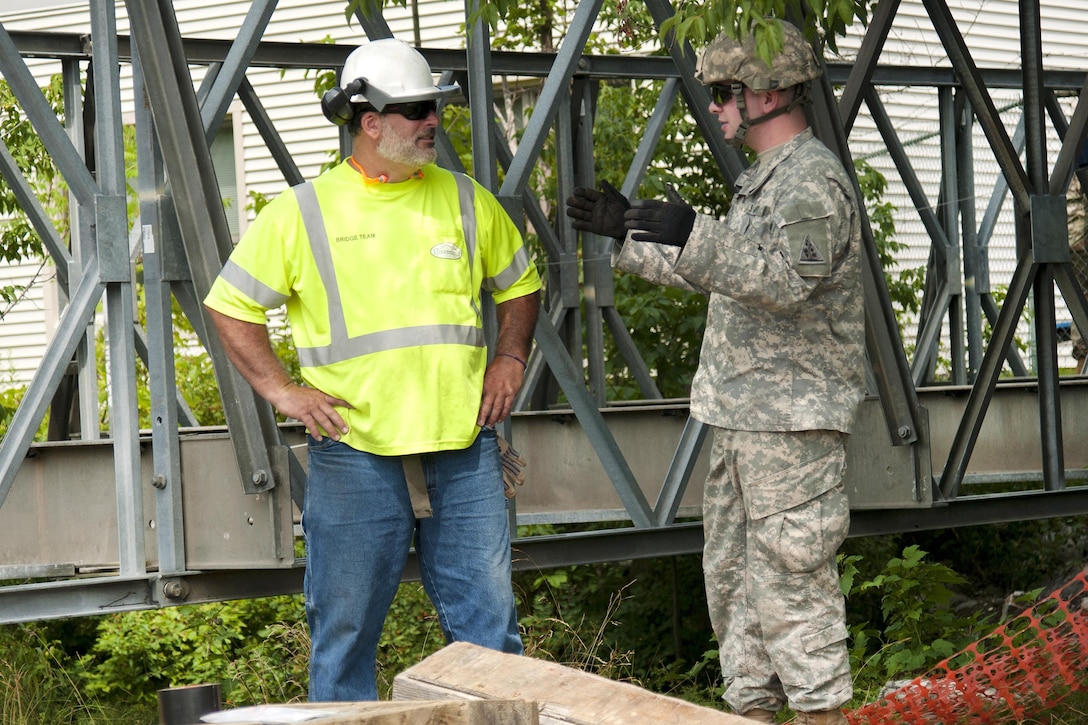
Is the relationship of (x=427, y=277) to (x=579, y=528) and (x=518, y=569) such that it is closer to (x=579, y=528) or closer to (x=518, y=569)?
(x=518, y=569)

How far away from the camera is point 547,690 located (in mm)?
2566

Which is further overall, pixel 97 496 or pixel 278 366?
pixel 97 496

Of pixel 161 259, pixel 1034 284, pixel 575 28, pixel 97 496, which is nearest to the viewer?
pixel 161 259

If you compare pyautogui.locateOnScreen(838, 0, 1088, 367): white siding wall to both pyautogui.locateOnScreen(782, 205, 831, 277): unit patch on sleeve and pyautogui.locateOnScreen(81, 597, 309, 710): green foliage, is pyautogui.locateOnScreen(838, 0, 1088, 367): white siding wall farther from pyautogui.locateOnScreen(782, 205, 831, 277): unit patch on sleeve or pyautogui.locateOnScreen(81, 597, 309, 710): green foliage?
pyautogui.locateOnScreen(782, 205, 831, 277): unit patch on sleeve

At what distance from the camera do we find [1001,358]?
573cm

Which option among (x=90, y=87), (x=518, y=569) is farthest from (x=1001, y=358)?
(x=90, y=87)

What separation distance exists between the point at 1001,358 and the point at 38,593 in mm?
3859

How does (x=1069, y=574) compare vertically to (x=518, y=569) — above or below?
below

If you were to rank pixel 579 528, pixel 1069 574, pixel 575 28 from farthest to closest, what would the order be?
pixel 579 528 < pixel 1069 574 < pixel 575 28

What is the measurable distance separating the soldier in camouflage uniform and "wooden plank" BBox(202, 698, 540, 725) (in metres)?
1.78

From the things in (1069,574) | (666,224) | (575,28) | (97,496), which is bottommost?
(1069,574)

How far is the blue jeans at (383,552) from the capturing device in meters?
3.91

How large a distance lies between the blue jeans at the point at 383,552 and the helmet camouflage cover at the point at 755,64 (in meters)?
1.31

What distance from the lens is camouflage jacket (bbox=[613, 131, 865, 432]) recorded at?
12.6 ft
